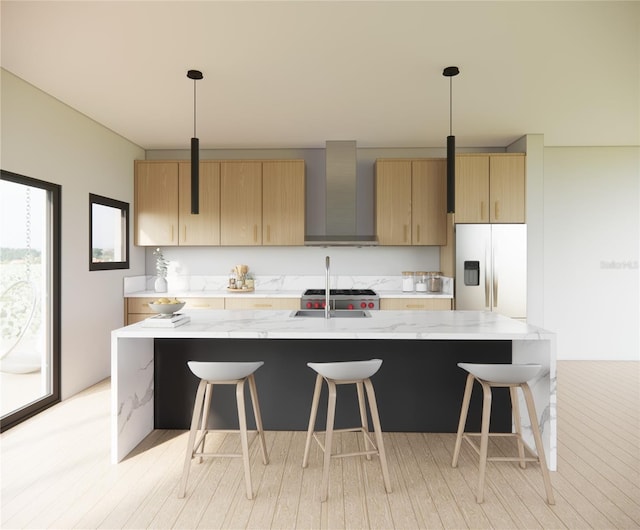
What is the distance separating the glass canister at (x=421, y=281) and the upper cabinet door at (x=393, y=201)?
18.5 inches

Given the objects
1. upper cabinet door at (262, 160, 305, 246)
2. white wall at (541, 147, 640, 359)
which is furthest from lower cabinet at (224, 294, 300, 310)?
white wall at (541, 147, 640, 359)

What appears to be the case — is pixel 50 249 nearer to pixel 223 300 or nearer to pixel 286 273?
pixel 223 300

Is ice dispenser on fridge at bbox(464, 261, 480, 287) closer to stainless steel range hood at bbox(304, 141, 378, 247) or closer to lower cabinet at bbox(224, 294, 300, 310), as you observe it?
stainless steel range hood at bbox(304, 141, 378, 247)

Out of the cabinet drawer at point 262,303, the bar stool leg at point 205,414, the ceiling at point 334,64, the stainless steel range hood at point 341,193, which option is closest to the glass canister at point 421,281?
the stainless steel range hood at point 341,193

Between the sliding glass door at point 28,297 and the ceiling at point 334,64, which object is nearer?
the ceiling at point 334,64

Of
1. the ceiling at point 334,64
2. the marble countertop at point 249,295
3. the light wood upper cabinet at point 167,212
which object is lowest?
the marble countertop at point 249,295

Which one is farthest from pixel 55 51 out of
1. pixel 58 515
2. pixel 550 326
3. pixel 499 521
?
pixel 550 326

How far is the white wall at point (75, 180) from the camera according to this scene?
135 inches

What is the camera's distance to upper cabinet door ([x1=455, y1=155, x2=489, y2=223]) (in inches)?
194

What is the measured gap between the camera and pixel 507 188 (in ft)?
16.2

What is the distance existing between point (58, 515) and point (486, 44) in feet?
12.1

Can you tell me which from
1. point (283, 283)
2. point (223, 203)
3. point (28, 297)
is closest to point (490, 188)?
point (283, 283)

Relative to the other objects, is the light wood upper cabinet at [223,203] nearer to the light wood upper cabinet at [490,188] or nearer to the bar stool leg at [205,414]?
the light wood upper cabinet at [490,188]

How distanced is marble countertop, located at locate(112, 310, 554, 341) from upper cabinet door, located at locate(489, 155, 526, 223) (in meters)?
2.16
